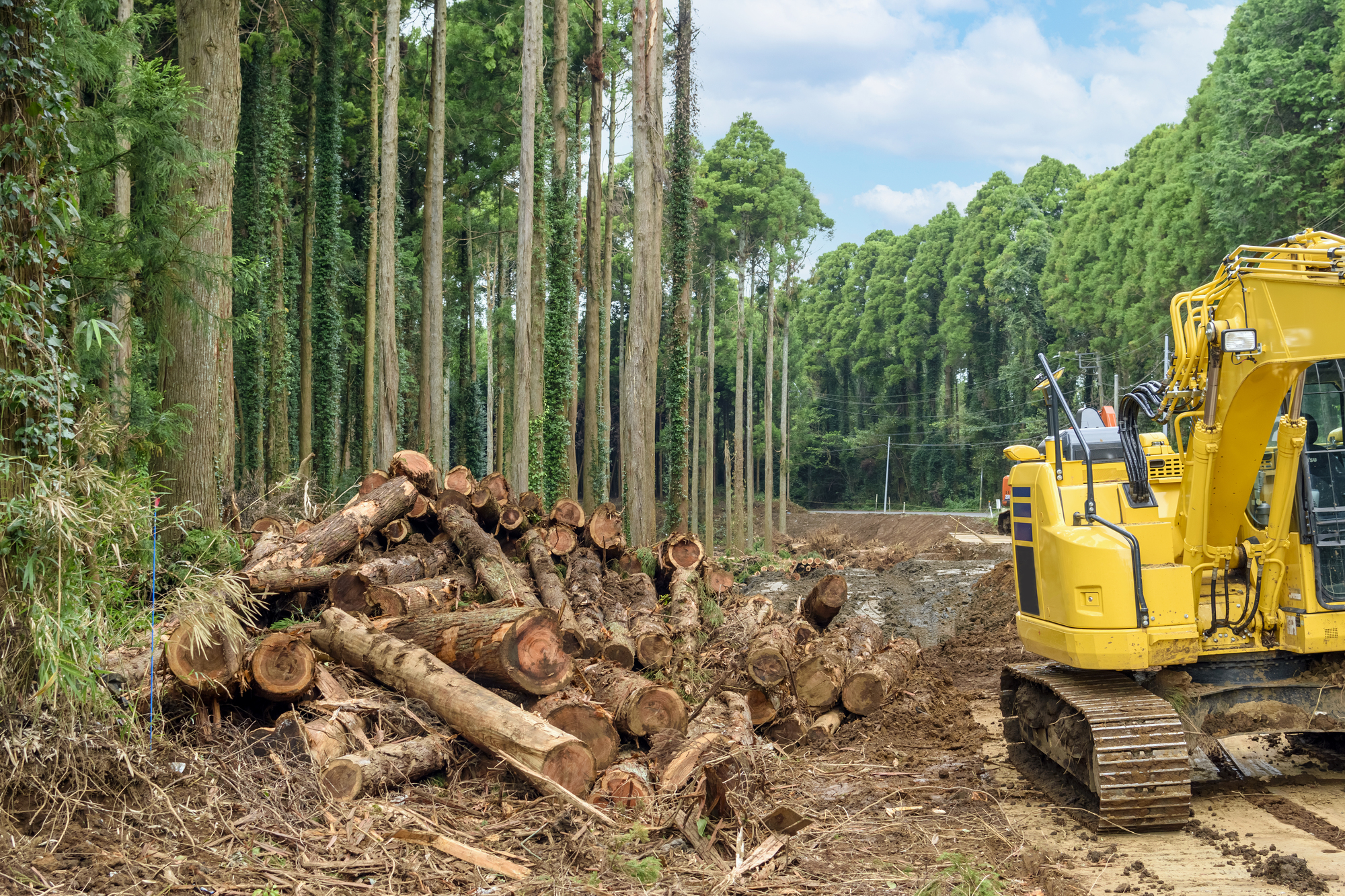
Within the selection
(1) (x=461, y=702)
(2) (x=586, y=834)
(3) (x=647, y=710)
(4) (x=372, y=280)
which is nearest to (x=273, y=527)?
(1) (x=461, y=702)

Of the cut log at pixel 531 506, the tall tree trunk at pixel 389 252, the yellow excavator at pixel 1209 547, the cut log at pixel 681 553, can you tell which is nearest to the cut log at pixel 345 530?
the cut log at pixel 531 506

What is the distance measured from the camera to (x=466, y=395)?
115ft

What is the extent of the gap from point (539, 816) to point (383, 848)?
906 millimetres

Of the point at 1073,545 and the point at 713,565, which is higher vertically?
the point at 1073,545

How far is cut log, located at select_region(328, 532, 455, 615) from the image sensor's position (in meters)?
8.23

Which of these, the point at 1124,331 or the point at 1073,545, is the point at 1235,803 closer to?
the point at 1073,545

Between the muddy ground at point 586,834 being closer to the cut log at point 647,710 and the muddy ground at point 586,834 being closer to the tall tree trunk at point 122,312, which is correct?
the cut log at point 647,710

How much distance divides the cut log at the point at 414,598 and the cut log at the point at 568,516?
2.88m

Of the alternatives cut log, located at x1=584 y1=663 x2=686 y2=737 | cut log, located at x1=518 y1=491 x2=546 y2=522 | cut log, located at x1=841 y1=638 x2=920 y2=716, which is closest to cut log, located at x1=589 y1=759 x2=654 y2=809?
cut log, located at x1=584 y1=663 x2=686 y2=737

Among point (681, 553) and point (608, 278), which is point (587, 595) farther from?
point (608, 278)

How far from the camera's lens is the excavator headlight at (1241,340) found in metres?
5.76

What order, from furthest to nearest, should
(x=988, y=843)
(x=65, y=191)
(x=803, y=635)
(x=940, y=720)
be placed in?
(x=803, y=635) → (x=940, y=720) → (x=988, y=843) → (x=65, y=191)

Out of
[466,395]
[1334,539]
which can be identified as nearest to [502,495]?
[1334,539]

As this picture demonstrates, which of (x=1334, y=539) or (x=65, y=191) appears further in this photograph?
(x=1334, y=539)
